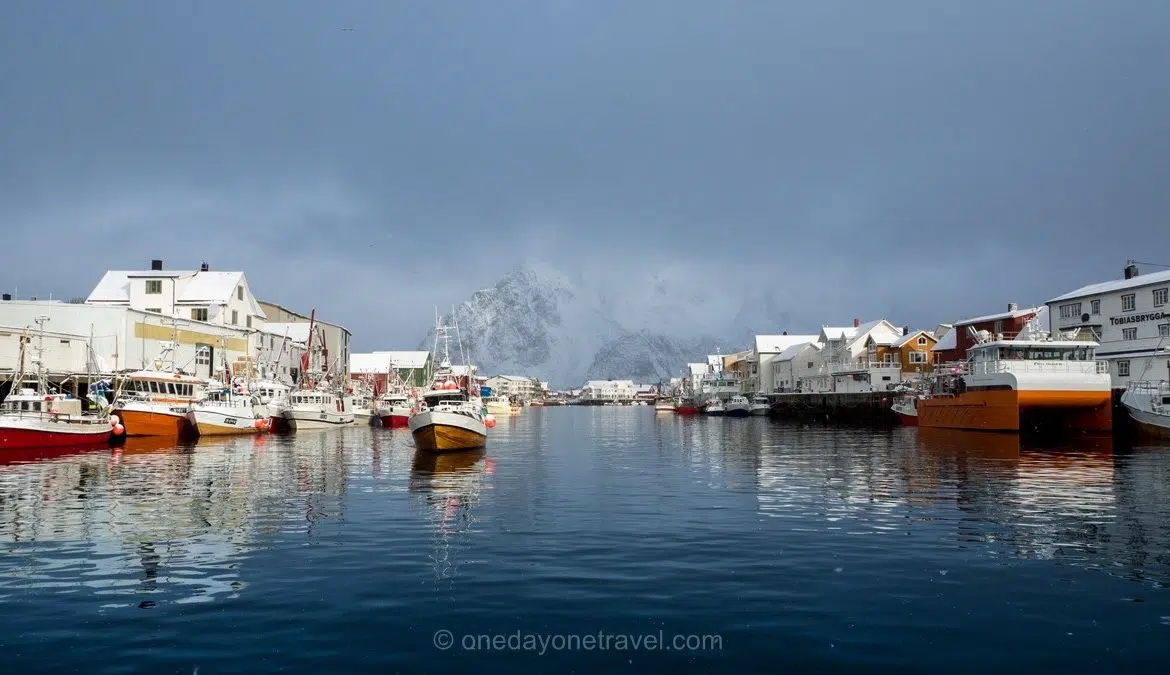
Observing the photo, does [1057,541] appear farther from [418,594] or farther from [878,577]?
[418,594]

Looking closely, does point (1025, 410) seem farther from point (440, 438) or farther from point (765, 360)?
point (765, 360)

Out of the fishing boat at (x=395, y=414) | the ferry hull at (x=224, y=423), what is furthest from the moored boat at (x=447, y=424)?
the fishing boat at (x=395, y=414)

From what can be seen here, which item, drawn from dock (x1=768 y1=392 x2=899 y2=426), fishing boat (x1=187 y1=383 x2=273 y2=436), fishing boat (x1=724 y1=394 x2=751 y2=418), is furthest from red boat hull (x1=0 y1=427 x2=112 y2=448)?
fishing boat (x1=724 y1=394 x2=751 y2=418)

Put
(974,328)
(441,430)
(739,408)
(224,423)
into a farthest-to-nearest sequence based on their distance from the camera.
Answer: (739,408)
(974,328)
(224,423)
(441,430)

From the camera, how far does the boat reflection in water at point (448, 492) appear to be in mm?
17453

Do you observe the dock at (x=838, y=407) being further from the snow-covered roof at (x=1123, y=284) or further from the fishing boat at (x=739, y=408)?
the snow-covered roof at (x=1123, y=284)

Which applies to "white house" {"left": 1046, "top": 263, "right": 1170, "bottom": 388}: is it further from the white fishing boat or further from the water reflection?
the water reflection

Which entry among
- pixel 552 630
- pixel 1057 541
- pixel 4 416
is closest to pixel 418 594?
pixel 552 630

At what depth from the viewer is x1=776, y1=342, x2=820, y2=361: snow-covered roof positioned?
141 metres

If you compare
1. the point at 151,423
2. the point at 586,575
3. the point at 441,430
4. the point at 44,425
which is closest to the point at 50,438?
the point at 44,425

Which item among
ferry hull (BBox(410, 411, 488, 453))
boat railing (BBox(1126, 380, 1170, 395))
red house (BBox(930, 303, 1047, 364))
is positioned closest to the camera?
ferry hull (BBox(410, 411, 488, 453))

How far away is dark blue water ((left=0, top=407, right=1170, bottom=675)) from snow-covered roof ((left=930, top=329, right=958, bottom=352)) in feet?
251

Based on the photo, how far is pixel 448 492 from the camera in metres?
27.8

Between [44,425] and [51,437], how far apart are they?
40.7 inches
